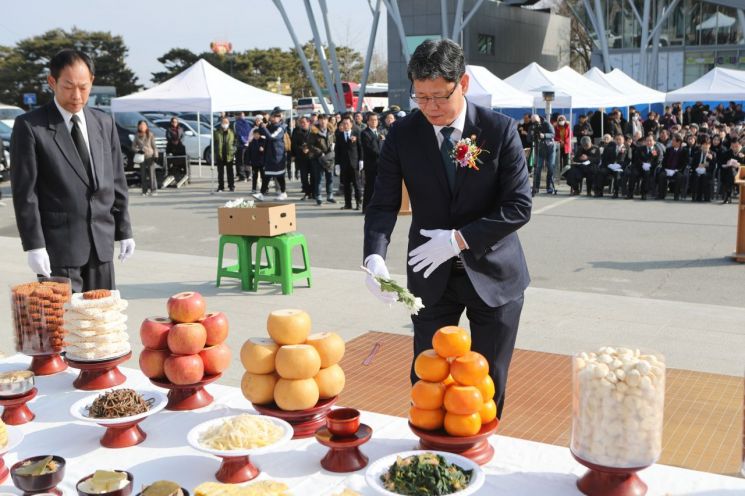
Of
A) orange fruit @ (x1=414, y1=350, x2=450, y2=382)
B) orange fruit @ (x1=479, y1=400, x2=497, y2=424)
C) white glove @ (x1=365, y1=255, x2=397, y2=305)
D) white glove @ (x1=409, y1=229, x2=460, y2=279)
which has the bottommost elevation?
orange fruit @ (x1=479, y1=400, x2=497, y2=424)

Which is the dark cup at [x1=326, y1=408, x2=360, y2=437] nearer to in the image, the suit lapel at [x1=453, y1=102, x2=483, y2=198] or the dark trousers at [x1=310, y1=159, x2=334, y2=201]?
the suit lapel at [x1=453, y1=102, x2=483, y2=198]

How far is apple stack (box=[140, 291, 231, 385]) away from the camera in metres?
2.89

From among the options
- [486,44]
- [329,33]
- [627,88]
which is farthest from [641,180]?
[486,44]

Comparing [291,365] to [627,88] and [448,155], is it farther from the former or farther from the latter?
[627,88]

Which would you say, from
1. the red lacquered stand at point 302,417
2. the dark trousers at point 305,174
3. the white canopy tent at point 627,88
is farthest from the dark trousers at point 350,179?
the red lacquered stand at point 302,417

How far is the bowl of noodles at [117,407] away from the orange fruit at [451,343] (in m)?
0.96

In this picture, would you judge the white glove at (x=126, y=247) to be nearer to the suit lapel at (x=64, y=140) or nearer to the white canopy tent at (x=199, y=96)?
the suit lapel at (x=64, y=140)

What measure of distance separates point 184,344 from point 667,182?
16.5 metres

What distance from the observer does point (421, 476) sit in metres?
2.18

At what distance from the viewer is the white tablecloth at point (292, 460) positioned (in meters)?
2.32

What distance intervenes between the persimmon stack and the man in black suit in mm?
16298

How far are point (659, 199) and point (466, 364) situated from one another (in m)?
16.5

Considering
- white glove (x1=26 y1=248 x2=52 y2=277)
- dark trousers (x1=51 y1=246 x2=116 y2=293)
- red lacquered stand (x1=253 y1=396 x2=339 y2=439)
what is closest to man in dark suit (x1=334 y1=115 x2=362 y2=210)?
dark trousers (x1=51 y1=246 x2=116 y2=293)

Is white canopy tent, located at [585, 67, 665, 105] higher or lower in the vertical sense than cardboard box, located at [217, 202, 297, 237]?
higher
